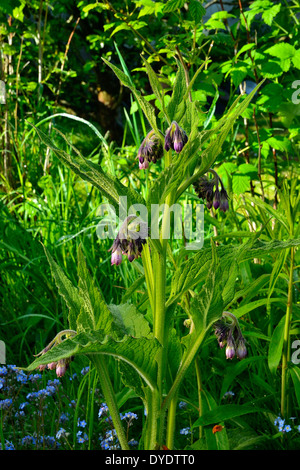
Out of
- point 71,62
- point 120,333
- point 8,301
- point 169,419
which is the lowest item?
point 169,419

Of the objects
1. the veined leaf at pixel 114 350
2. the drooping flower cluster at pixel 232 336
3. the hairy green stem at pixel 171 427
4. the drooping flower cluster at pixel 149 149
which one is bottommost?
the hairy green stem at pixel 171 427

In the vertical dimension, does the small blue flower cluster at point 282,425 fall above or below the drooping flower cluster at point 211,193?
below

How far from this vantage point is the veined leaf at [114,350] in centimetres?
103

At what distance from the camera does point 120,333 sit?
1.35m

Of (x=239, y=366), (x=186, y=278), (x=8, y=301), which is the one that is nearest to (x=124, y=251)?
(x=186, y=278)

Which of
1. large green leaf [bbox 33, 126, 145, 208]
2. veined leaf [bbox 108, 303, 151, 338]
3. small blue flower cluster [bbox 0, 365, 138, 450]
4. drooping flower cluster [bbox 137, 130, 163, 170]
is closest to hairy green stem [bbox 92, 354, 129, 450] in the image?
veined leaf [bbox 108, 303, 151, 338]

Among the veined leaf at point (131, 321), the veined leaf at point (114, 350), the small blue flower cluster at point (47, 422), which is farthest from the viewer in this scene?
the small blue flower cluster at point (47, 422)

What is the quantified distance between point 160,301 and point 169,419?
0.34 meters

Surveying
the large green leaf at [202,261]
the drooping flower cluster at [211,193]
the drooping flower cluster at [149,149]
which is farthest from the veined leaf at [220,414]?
the drooping flower cluster at [149,149]

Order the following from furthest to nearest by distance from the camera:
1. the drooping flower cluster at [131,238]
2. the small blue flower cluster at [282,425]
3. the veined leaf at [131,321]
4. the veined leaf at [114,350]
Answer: the small blue flower cluster at [282,425] < the veined leaf at [131,321] < the drooping flower cluster at [131,238] < the veined leaf at [114,350]

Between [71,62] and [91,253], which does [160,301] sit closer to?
[91,253]

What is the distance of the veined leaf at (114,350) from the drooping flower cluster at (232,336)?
0.17 meters

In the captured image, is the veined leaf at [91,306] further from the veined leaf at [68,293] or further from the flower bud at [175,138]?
the flower bud at [175,138]

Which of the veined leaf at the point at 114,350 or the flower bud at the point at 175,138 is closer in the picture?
the veined leaf at the point at 114,350
